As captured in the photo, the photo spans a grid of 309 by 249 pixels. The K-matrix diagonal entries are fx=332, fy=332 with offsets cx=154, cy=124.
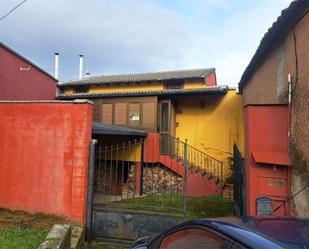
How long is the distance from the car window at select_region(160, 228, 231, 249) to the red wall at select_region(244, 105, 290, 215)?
330cm

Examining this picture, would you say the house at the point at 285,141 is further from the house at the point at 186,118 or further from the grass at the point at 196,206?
the house at the point at 186,118

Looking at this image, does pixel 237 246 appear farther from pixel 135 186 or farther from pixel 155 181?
pixel 155 181

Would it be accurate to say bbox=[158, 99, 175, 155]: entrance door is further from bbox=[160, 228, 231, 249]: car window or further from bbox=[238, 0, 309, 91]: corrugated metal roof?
bbox=[160, 228, 231, 249]: car window

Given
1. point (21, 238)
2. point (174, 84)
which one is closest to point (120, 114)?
point (174, 84)

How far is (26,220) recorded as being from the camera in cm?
681

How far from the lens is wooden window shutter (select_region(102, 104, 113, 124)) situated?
607 inches

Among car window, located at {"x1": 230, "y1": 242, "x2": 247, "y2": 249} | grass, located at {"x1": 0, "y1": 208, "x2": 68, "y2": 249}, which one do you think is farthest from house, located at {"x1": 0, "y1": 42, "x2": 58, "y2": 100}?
car window, located at {"x1": 230, "y1": 242, "x2": 247, "y2": 249}

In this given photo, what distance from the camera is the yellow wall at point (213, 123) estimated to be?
15.1 meters

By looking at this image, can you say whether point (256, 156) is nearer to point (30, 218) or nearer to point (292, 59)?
point (292, 59)

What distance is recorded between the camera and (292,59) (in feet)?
21.5

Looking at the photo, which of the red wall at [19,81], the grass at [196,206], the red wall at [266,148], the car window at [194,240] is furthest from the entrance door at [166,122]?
the car window at [194,240]

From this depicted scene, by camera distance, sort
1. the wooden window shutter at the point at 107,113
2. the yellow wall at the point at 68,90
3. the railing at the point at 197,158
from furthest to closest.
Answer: the yellow wall at the point at 68,90 < the wooden window shutter at the point at 107,113 < the railing at the point at 197,158

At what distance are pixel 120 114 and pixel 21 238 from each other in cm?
989

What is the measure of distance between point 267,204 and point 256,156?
0.86 metres
